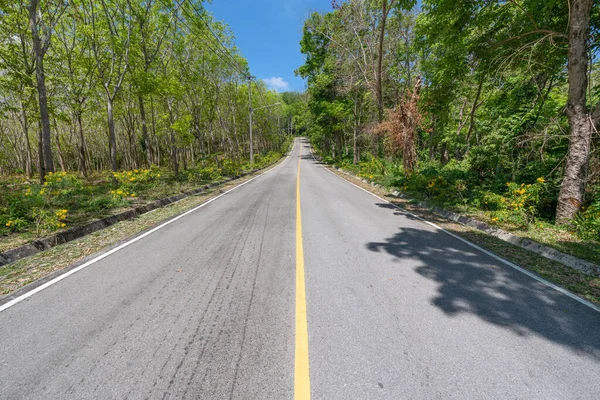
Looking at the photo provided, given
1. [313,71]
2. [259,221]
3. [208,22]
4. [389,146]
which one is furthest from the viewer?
[313,71]

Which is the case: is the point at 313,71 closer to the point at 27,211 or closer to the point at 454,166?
the point at 454,166

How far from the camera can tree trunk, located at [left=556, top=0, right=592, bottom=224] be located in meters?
5.45

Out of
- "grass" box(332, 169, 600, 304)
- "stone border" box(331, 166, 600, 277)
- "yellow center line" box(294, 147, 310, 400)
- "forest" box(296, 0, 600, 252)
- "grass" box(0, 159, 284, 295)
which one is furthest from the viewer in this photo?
"forest" box(296, 0, 600, 252)

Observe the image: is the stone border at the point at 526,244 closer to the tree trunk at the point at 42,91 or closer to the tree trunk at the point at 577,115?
the tree trunk at the point at 577,115

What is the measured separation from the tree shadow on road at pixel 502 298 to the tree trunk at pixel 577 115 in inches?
126

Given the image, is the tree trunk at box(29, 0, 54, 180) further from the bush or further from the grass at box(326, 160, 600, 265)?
the bush

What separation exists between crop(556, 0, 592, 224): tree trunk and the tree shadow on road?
10.5 feet

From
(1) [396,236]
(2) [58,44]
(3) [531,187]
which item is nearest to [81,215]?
(1) [396,236]

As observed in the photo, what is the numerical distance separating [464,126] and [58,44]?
26.7 meters

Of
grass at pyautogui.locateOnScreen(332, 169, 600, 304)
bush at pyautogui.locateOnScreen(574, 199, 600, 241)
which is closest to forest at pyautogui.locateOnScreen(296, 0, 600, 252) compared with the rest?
bush at pyautogui.locateOnScreen(574, 199, 600, 241)

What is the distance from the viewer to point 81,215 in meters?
7.16

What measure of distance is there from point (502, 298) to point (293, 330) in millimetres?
2772

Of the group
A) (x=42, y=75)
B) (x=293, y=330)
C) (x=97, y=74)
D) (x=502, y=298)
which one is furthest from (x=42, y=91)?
(x=502, y=298)

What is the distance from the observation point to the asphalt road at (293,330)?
201 cm
